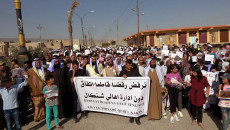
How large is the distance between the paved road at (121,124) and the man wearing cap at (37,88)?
0.27 metres

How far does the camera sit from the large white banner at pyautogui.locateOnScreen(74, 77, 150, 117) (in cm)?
411

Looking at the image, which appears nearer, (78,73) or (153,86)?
(153,86)

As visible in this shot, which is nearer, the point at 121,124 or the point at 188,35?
the point at 121,124

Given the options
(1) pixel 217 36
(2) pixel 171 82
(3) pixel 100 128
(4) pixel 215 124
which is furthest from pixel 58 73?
(1) pixel 217 36

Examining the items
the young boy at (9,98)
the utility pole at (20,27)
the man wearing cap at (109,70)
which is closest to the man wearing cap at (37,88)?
the young boy at (9,98)

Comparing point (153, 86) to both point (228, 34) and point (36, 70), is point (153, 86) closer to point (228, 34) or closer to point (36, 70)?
point (36, 70)

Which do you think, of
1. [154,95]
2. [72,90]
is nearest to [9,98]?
[72,90]

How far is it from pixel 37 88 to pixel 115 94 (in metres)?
2.20

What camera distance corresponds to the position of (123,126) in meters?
4.01

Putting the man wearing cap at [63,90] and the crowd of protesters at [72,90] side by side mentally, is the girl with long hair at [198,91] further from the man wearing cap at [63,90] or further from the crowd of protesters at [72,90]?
the man wearing cap at [63,90]

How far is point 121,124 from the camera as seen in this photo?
4109 millimetres

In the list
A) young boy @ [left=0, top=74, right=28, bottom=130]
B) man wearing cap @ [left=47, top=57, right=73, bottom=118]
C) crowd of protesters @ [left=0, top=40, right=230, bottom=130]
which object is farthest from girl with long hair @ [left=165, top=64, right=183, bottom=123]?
young boy @ [left=0, top=74, right=28, bottom=130]

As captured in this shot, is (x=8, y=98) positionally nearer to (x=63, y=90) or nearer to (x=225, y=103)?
(x=63, y=90)

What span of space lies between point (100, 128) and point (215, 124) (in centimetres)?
286
